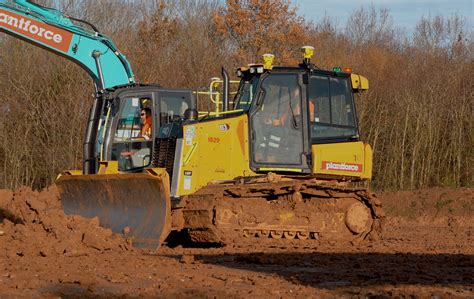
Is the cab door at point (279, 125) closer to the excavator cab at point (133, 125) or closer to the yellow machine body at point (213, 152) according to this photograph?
the yellow machine body at point (213, 152)

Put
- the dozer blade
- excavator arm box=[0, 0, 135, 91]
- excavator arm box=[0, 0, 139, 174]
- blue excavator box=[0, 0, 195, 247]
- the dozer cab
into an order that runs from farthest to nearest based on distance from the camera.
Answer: excavator arm box=[0, 0, 135, 91], excavator arm box=[0, 0, 139, 174], blue excavator box=[0, 0, 195, 247], the dozer cab, the dozer blade

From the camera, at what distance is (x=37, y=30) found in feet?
44.7

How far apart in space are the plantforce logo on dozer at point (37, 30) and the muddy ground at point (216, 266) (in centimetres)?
260

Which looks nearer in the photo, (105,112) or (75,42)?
(105,112)

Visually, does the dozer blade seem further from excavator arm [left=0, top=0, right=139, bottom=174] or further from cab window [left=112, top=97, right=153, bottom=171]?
cab window [left=112, top=97, right=153, bottom=171]

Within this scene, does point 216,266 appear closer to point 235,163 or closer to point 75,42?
point 235,163

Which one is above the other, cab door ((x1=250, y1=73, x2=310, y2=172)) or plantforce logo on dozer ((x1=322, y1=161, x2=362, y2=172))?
cab door ((x1=250, y1=73, x2=310, y2=172))

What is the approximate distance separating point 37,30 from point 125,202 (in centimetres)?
340

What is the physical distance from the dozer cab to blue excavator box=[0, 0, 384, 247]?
1cm

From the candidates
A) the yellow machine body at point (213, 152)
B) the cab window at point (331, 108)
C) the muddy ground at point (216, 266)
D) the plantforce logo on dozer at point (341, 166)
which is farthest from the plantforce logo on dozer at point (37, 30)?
the plantforce logo on dozer at point (341, 166)

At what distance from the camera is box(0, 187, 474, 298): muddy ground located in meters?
7.74

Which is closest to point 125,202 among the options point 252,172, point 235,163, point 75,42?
point 235,163

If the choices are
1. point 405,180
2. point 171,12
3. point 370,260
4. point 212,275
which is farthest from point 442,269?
point 171,12

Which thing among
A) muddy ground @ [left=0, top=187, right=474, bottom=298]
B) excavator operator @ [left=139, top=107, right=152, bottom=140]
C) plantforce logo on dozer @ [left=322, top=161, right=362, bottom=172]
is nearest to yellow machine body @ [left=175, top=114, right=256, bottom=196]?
excavator operator @ [left=139, top=107, right=152, bottom=140]
